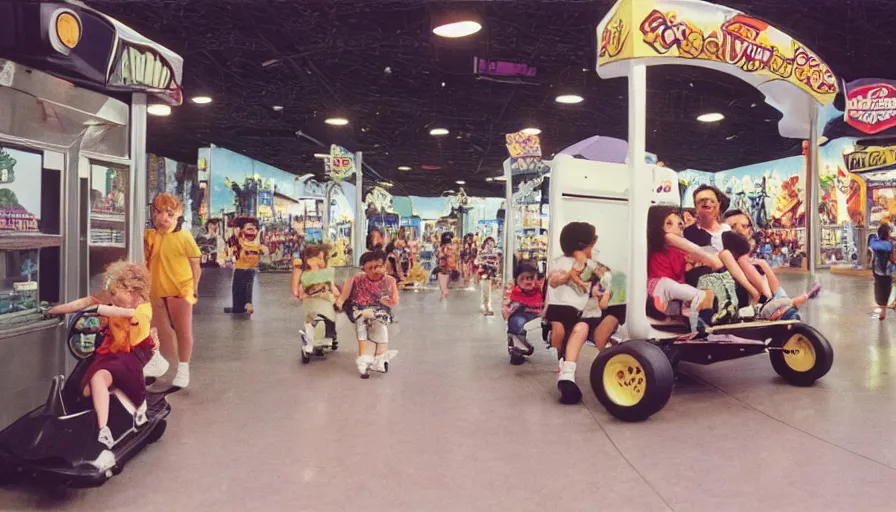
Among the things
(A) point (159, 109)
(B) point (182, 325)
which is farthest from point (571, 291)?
(A) point (159, 109)

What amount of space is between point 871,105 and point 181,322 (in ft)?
29.8

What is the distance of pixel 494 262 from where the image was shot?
13781 millimetres

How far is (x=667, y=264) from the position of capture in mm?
4668

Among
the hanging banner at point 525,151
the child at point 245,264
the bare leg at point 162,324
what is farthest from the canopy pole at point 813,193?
the child at point 245,264

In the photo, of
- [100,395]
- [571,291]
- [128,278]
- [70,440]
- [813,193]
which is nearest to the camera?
[70,440]

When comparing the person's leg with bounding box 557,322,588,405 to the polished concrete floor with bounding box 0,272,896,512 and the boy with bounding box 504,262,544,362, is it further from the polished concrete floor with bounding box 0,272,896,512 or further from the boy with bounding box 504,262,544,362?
the boy with bounding box 504,262,544,362

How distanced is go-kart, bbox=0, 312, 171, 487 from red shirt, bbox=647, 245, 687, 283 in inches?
136

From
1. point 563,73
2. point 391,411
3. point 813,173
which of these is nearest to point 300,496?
point 391,411

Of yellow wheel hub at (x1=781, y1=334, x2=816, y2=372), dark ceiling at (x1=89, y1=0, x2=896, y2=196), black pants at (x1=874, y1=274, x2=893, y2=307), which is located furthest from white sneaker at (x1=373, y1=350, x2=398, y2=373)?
black pants at (x1=874, y1=274, x2=893, y2=307)

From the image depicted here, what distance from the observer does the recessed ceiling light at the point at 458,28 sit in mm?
7624

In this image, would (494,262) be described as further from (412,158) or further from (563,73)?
(412,158)

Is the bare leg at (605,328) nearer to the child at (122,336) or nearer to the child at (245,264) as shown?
the child at (122,336)

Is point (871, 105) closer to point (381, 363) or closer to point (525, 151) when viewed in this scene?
point (525, 151)

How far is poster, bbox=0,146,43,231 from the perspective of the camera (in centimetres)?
357
